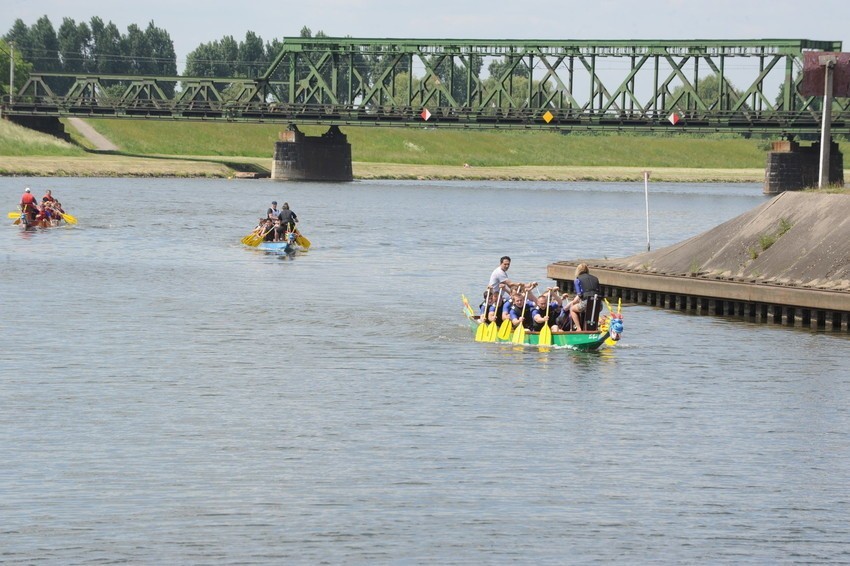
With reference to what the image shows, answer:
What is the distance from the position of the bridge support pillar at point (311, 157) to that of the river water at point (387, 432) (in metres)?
110

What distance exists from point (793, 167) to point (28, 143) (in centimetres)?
8206

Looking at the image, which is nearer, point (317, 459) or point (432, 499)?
point (432, 499)

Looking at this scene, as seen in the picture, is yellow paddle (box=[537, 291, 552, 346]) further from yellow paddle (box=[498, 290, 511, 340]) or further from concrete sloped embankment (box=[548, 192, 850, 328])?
concrete sloped embankment (box=[548, 192, 850, 328])

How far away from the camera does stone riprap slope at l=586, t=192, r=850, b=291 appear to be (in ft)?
155

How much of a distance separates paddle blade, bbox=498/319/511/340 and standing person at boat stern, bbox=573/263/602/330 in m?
2.16

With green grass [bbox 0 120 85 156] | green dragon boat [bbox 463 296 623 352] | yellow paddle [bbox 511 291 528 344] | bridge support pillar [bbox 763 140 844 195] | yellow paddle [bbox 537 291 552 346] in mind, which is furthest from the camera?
green grass [bbox 0 120 85 156]

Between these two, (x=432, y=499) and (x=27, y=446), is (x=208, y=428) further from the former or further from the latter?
(x=432, y=499)

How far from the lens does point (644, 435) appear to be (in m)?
28.8

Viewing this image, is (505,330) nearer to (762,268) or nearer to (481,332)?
(481,332)

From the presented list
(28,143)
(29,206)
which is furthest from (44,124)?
(29,206)

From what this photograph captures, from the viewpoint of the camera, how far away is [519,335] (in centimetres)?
4059

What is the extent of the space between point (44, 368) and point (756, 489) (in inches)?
698

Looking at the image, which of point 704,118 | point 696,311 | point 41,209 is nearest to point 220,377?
point 696,311

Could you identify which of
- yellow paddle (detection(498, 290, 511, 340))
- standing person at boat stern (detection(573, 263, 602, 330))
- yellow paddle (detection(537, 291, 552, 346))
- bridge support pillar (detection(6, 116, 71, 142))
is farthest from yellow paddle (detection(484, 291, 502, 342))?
bridge support pillar (detection(6, 116, 71, 142))
